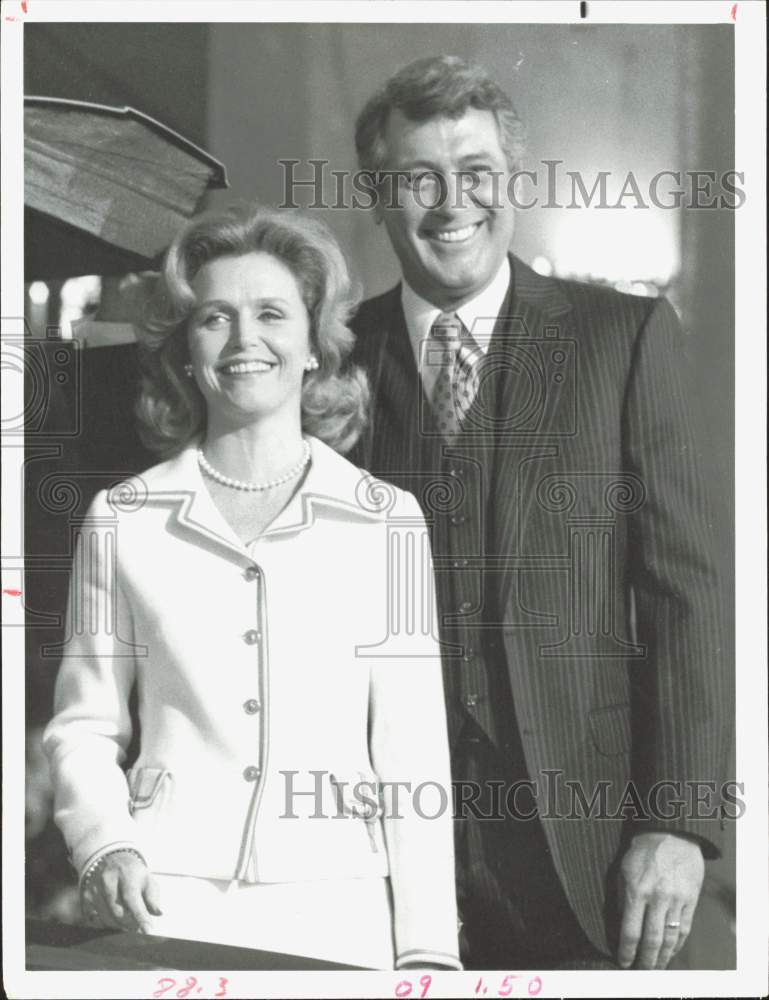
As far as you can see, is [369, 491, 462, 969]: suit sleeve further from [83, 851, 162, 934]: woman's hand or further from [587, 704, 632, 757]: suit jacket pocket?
[83, 851, 162, 934]: woman's hand

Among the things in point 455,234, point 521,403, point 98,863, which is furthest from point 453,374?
point 98,863

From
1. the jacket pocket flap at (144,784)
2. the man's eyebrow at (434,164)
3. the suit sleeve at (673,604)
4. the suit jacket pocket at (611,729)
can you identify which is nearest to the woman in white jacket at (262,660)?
the jacket pocket flap at (144,784)

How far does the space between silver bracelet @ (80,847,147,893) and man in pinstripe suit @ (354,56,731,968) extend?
28.6 inches

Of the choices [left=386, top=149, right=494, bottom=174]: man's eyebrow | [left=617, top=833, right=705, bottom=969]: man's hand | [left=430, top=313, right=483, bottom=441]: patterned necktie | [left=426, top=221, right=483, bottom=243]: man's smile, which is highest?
[left=386, top=149, right=494, bottom=174]: man's eyebrow

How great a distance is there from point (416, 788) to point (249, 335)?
109 centimetres

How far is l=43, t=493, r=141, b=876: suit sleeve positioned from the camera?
2703 mm

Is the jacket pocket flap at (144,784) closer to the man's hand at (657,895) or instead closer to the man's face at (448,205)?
the man's hand at (657,895)

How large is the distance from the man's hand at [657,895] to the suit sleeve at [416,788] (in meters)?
0.39

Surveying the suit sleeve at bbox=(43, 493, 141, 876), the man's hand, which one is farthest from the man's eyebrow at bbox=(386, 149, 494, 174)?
the man's hand

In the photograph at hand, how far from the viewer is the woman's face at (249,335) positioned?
2.71m

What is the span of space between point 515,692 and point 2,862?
1.26 metres

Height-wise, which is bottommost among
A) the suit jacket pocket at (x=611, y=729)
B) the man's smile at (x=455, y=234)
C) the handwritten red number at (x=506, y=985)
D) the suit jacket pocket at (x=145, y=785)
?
the handwritten red number at (x=506, y=985)

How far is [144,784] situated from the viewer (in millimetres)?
2705

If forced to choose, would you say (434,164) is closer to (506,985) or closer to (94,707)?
(94,707)
